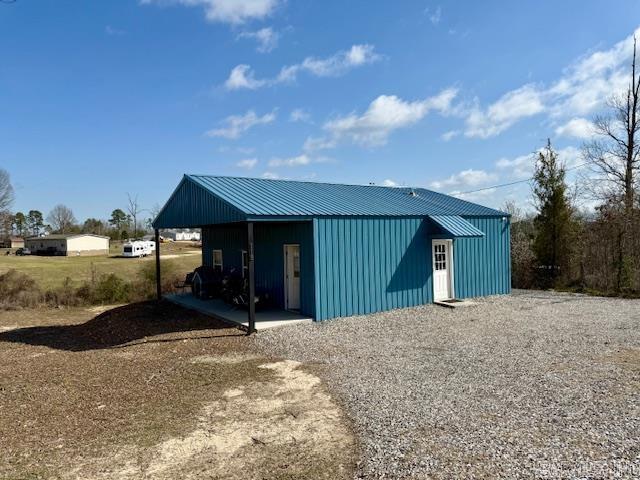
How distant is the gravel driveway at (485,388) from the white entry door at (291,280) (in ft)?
6.62

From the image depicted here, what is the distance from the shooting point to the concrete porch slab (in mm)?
10930

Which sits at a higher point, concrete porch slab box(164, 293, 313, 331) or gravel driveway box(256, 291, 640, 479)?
concrete porch slab box(164, 293, 313, 331)

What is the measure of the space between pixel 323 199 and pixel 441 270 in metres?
4.27

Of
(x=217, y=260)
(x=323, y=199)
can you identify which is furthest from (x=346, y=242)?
(x=217, y=260)

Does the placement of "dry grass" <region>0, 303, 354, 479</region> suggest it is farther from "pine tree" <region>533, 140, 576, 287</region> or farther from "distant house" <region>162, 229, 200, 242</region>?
"distant house" <region>162, 229, 200, 242</region>

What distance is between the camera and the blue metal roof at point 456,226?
1274 centimetres

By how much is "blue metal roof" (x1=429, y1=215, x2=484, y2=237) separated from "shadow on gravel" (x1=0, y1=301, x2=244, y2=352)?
6.55 meters

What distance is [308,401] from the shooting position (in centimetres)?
595

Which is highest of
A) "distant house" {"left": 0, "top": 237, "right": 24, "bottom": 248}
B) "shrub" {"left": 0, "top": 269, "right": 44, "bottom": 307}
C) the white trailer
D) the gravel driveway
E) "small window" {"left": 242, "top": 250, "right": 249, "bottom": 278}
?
"distant house" {"left": 0, "top": 237, "right": 24, "bottom": 248}

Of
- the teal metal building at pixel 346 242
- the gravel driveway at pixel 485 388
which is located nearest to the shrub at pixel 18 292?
the teal metal building at pixel 346 242

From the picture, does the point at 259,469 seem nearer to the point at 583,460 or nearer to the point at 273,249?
the point at 583,460

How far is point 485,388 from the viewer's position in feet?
20.3

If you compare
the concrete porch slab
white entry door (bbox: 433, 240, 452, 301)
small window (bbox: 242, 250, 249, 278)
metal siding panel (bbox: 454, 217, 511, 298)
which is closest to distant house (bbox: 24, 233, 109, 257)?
the concrete porch slab

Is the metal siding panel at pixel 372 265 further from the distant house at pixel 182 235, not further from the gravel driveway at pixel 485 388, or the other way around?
Answer: the distant house at pixel 182 235
